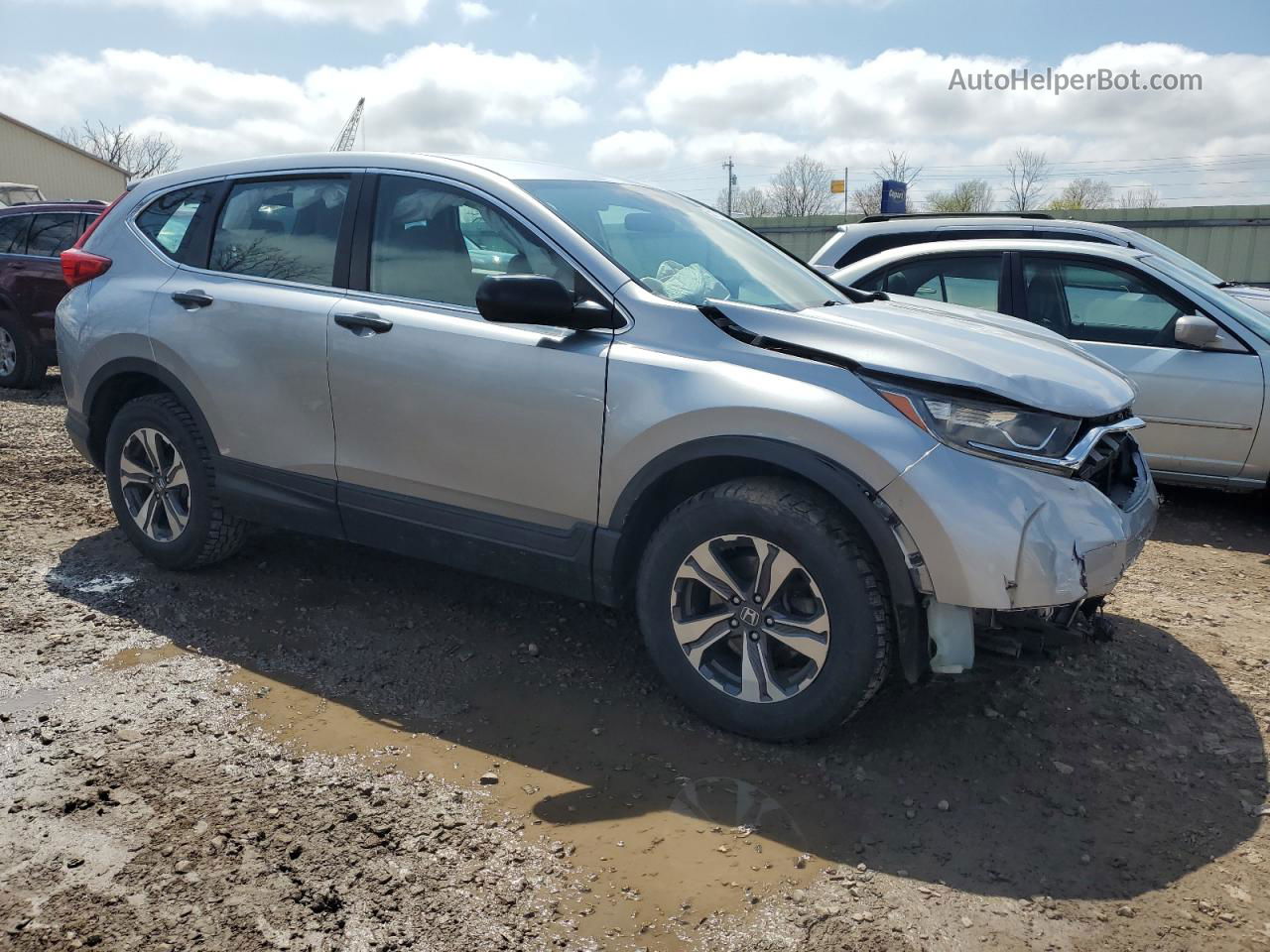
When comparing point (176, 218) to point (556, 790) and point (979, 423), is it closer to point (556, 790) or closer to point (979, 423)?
point (556, 790)

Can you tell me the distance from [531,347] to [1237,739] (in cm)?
270

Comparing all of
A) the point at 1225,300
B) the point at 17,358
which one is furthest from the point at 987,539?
the point at 17,358

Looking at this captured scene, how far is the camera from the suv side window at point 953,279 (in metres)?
6.50

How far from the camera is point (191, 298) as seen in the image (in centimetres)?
431

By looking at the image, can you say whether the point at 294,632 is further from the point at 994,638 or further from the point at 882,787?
the point at 994,638

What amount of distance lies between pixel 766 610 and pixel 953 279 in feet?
13.8

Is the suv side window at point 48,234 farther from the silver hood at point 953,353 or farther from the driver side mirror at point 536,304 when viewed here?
the silver hood at point 953,353

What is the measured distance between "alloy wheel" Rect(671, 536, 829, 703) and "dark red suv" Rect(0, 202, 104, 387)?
350 inches

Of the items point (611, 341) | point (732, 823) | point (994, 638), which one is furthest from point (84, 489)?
point (994, 638)

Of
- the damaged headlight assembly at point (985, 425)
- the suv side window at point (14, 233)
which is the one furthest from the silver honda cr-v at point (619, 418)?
the suv side window at point (14, 233)

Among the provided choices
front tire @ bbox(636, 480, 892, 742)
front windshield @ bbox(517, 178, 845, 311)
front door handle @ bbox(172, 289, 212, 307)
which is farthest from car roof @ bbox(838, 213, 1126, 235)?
front tire @ bbox(636, 480, 892, 742)

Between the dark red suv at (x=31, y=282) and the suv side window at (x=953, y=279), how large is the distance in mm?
7905

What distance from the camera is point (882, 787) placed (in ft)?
10.1

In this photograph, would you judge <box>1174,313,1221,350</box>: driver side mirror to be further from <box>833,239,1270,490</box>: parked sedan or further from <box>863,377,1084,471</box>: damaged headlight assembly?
<box>863,377,1084,471</box>: damaged headlight assembly
